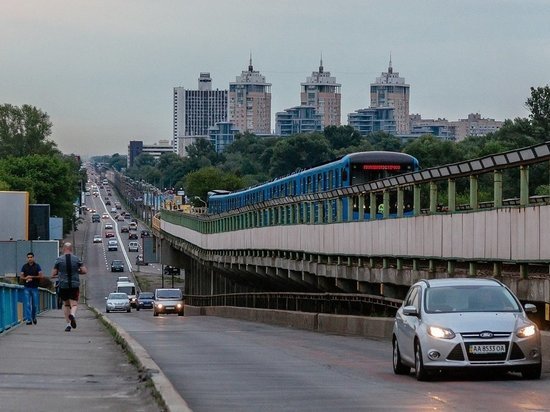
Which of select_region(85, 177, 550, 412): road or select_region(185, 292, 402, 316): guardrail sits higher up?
select_region(185, 292, 402, 316): guardrail

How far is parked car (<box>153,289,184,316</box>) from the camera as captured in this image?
79375 millimetres

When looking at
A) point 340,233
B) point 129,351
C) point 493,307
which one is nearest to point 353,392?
point 493,307

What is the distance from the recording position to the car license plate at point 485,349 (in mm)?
18797

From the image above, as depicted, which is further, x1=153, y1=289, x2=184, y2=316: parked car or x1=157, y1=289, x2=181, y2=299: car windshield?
x1=157, y1=289, x2=181, y2=299: car windshield

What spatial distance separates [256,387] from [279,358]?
267 inches

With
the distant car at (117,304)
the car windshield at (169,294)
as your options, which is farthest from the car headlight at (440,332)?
the distant car at (117,304)

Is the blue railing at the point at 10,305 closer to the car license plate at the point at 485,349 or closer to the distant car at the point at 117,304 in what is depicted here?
the car license plate at the point at 485,349

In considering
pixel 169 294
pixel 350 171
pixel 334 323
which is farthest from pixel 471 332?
pixel 169 294

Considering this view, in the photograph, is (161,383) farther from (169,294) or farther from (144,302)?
(144,302)

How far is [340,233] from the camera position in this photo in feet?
152

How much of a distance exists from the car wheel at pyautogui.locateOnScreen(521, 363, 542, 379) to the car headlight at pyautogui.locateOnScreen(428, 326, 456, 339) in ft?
3.39

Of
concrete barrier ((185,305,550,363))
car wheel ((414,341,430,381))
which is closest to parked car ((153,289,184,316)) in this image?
concrete barrier ((185,305,550,363))

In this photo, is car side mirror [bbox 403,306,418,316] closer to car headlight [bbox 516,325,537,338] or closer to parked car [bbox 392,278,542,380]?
parked car [bbox 392,278,542,380]

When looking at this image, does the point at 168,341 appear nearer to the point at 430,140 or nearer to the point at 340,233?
the point at 340,233
